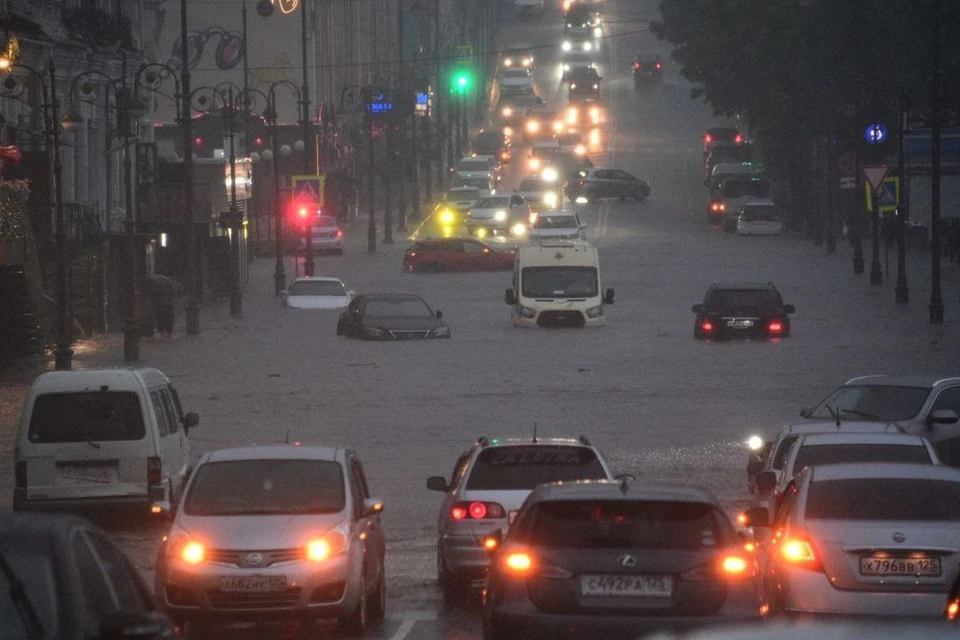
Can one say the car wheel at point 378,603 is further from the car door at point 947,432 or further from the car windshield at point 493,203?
the car windshield at point 493,203

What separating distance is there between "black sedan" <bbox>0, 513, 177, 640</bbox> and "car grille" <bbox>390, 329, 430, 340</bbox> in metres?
37.2

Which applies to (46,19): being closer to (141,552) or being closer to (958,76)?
(958,76)

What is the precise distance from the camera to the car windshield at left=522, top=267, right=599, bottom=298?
158ft

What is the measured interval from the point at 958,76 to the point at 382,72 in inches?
2523

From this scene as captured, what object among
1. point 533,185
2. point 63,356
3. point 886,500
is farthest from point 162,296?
point 533,185

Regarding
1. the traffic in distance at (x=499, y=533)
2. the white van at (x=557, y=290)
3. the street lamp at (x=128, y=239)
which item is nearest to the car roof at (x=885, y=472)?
the traffic in distance at (x=499, y=533)

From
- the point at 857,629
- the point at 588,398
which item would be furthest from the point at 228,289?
the point at 857,629

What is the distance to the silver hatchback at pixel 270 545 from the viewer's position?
13.4 m

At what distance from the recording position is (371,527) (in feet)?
48.4

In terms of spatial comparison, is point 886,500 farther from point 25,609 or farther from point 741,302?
point 741,302

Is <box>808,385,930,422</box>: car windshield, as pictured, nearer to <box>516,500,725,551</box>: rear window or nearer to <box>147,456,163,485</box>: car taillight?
<box>147,456,163,485</box>: car taillight

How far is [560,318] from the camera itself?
1880 inches

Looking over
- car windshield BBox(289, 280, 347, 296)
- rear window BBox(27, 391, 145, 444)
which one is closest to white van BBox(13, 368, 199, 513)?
rear window BBox(27, 391, 145, 444)

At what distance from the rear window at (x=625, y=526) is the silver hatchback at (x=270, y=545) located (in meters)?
2.93
